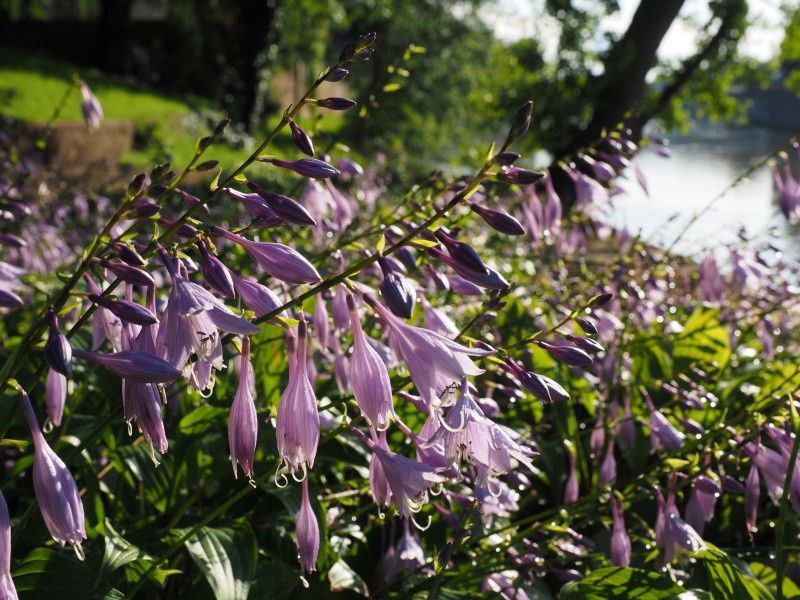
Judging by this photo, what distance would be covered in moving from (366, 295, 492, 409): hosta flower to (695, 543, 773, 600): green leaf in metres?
0.71

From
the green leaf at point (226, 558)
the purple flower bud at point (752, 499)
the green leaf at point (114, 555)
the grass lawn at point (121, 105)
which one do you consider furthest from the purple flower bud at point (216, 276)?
the grass lawn at point (121, 105)

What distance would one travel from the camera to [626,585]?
1498 millimetres

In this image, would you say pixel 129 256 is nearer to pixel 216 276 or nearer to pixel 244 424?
pixel 216 276

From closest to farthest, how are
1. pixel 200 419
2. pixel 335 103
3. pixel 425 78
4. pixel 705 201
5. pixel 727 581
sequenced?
pixel 335 103 → pixel 727 581 → pixel 200 419 → pixel 705 201 → pixel 425 78

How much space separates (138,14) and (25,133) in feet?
69.0

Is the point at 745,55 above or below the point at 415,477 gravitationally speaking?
above

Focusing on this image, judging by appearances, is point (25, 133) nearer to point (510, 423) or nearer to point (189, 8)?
point (510, 423)

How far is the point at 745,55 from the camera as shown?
12.2 m

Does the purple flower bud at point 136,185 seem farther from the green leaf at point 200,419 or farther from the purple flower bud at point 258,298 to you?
the green leaf at point 200,419

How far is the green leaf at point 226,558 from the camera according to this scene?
1.47 metres

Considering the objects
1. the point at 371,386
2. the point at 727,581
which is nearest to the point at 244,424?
the point at 371,386

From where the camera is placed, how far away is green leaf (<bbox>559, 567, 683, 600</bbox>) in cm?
149

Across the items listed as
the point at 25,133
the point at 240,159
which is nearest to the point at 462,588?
the point at 25,133

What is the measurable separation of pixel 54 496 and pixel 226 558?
615 millimetres
